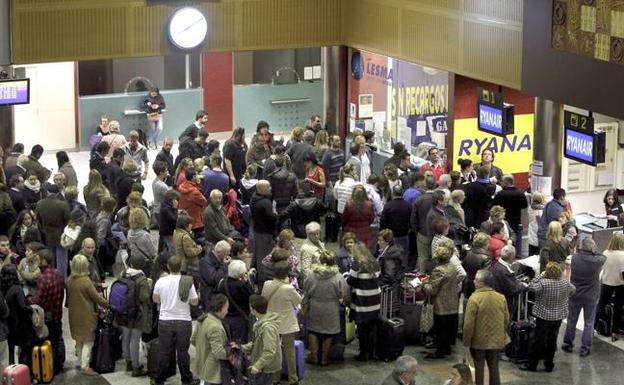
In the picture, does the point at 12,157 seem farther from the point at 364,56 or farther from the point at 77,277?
the point at 364,56

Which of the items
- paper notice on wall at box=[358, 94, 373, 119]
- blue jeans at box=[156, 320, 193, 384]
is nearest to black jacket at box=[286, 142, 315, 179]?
paper notice on wall at box=[358, 94, 373, 119]

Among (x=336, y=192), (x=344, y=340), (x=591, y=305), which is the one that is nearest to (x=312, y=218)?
(x=336, y=192)

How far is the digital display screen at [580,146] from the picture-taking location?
15925mm

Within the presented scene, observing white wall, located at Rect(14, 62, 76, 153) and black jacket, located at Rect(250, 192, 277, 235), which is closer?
black jacket, located at Rect(250, 192, 277, 235)

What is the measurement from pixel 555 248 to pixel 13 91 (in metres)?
9.20

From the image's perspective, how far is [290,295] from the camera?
12602 mm

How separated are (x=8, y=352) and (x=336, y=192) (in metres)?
5.79

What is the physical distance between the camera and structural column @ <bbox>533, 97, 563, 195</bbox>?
1784 cm

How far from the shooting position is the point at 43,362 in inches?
514

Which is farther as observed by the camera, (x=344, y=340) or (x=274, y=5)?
(x=274, y=5)

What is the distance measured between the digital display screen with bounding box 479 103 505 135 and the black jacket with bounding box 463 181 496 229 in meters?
1.57

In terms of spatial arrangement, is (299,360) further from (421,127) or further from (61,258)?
(421,127)

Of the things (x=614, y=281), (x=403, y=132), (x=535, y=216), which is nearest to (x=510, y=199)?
(x=535, y=216)

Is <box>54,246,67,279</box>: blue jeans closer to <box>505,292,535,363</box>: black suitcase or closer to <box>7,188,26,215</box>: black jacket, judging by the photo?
<box>7,188,26,215</box>: black jacket
